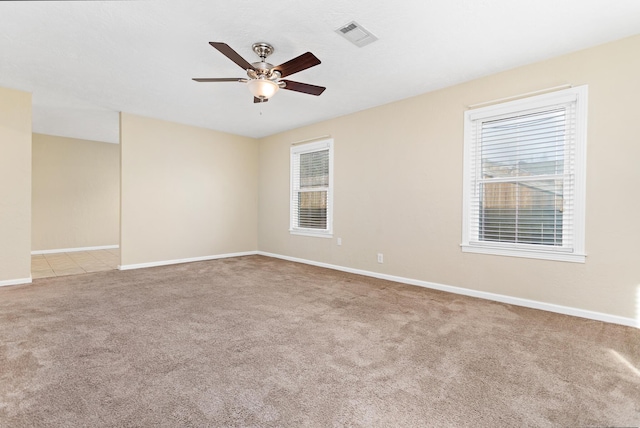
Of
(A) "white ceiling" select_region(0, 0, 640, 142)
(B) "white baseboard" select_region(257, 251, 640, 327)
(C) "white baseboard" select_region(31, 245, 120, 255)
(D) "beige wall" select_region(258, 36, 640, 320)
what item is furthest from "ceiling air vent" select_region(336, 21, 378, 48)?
(C) "white baseboard" select_region(31, 245, 120, 255)

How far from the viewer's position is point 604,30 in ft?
8.21

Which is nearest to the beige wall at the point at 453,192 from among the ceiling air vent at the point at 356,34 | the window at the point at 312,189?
the window at the point at 312,189

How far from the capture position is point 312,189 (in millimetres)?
5457

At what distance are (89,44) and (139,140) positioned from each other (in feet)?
7.85

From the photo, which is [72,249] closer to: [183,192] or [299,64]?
[183,192]

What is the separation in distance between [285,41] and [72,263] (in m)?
5.50

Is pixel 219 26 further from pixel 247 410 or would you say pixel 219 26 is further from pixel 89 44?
pixel 247 410

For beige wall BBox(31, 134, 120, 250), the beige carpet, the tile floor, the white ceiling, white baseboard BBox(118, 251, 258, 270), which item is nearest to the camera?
the beige carpet

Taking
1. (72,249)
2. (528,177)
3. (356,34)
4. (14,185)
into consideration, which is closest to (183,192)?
(14,185)

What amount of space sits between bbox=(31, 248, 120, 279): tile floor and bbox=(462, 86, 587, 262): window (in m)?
5.64

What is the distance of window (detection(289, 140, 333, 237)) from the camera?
5141mm

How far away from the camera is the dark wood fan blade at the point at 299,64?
2318mm

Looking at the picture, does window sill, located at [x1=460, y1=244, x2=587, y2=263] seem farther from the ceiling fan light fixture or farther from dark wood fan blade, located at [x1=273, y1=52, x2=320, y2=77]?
the ceiling fan light fixture

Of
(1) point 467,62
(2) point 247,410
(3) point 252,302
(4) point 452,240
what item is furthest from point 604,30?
(3) point 252,302
